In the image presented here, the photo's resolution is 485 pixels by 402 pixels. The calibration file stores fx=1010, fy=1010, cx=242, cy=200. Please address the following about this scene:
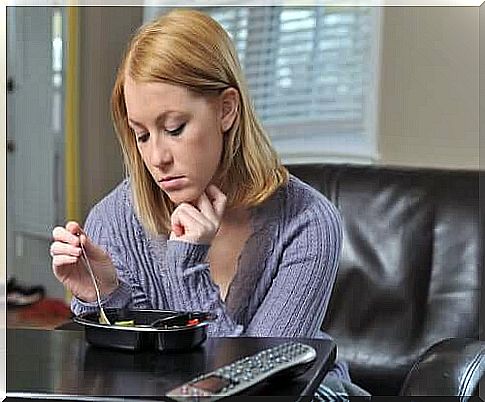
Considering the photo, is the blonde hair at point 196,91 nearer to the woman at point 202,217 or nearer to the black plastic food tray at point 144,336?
the woman at point 202,217

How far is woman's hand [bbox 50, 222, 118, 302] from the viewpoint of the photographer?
4.37ft

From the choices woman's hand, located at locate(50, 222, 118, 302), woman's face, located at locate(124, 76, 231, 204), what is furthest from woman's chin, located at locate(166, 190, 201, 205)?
woman's hand, located at locate(50, 222, 118, 302)

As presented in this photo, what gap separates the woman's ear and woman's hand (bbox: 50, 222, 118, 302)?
235mm

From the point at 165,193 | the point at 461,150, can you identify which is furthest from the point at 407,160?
the point at 165,193

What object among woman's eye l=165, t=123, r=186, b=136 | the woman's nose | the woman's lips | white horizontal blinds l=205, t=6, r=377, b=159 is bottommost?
the woman's lips

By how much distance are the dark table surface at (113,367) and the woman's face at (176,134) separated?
0.69ft

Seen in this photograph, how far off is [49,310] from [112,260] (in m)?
0.12

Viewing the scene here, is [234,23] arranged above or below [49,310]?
above

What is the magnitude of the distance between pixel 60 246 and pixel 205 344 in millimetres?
242

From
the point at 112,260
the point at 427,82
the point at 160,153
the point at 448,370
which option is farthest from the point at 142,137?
the point at 448,370

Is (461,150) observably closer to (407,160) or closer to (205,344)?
(407,160)

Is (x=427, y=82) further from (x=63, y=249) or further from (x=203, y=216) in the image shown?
(x=63, y=249)

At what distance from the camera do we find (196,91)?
4.26 ft

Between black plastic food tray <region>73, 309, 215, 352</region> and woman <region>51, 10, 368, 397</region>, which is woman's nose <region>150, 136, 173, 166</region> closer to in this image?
woman <region>51, 10, 368, 397</region>
